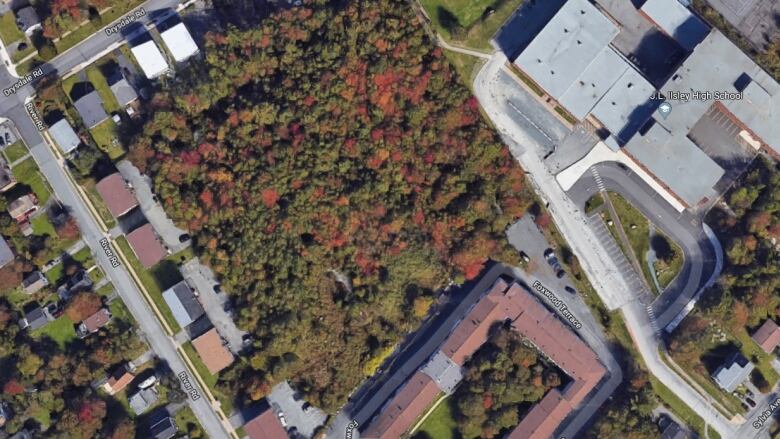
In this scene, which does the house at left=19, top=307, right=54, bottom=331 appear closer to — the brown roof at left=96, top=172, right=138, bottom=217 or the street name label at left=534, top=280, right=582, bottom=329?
the brown roof at left=96, top=172, right=138, bottom=217

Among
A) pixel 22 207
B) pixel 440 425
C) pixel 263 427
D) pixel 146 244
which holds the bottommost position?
pixel 440 425

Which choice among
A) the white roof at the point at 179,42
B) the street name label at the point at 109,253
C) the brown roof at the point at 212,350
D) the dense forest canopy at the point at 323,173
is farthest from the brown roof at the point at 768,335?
the street name label at the point at 109,253

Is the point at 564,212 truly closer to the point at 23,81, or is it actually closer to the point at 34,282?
the point at 34,282

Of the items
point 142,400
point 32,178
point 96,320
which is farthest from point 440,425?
point 32,178

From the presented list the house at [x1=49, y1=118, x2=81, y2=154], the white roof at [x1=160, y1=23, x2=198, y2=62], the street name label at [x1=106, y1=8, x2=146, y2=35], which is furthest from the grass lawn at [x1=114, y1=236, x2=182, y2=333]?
the street name label at [x1=106, y1=8, x2=146, y2=35]

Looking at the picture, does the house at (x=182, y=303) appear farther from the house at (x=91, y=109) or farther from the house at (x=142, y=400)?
the house at (x=91, y=109)

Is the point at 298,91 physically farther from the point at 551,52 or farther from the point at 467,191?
the point at 551,52
